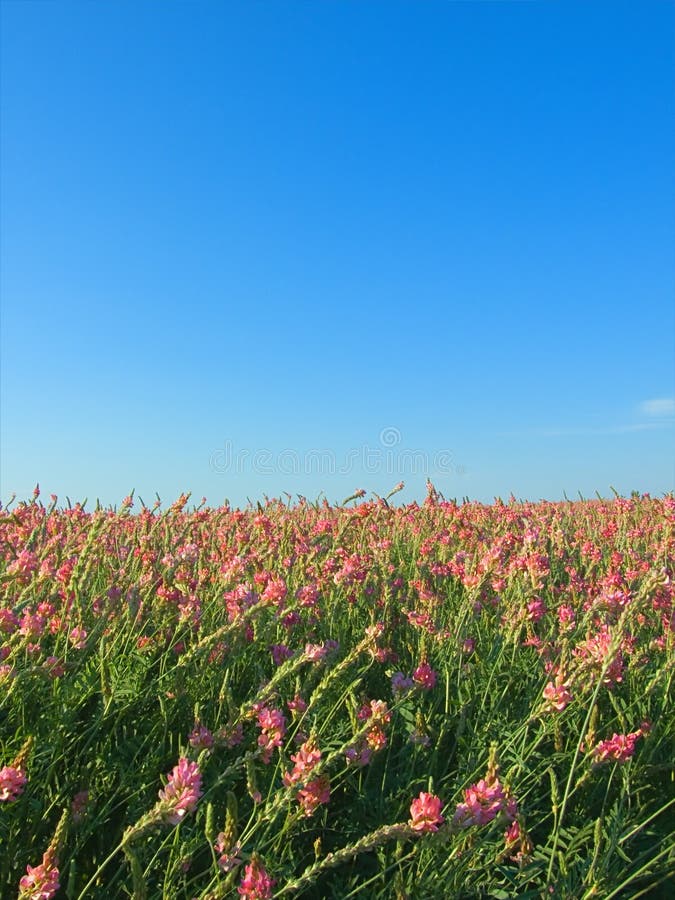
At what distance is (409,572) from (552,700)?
2808 millimetres

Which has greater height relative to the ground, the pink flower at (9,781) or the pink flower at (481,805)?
the pink flower at (9,781)

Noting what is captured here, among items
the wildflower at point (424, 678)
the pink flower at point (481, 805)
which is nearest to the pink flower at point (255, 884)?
the pink flower at point (481, 805)

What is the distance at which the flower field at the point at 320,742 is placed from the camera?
1863 millimetres

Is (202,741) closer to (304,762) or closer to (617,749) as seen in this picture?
(304,762)

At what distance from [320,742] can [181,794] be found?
3.51ft

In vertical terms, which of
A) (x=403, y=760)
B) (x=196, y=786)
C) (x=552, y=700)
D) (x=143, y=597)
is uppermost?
(x=143, y=597)

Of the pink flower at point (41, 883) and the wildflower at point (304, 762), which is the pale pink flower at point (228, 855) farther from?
the pink flower at point (41, 883)

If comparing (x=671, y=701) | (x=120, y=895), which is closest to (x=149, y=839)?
(x=120, y=895)

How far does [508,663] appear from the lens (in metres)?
3.33

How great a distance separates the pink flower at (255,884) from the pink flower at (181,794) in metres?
0.18

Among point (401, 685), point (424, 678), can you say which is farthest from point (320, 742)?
point (424, 678)

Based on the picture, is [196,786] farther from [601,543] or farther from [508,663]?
[601,543]

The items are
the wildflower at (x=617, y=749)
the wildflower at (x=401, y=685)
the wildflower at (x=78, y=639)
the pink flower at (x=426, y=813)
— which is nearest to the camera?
the pink flower at (x=426, y=813)

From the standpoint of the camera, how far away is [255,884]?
1509 millimetres
